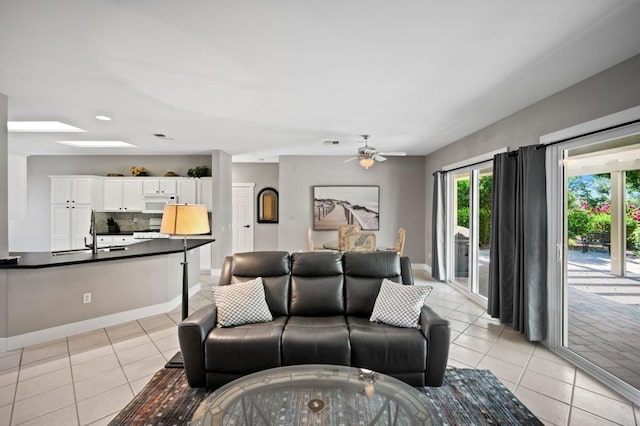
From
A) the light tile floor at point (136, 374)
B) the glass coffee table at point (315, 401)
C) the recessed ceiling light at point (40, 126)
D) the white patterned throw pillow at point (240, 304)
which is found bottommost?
the light tile floor at point (136, 374)

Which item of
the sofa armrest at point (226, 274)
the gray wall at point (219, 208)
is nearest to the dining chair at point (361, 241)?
the sofa armrest at point (226, 274)

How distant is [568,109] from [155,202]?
22.2 ft

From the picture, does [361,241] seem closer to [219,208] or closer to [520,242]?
[520,242]

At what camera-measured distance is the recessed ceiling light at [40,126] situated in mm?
4223

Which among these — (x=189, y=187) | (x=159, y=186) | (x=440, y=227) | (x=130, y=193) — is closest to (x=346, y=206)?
(x=440, y=227)

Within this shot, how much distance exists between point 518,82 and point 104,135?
5.63 meters

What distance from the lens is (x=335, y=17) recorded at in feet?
6.09

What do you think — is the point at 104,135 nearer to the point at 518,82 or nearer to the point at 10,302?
the point at 10,302

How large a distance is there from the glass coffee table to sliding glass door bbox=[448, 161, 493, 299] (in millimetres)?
3320

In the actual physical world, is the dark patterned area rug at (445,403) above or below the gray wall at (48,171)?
below

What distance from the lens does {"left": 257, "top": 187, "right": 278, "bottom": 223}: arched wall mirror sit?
27.1ft

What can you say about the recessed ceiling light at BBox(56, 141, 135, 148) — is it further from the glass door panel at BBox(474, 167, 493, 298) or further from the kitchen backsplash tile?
the glass door panel at BBox(474, 167, 493, 298)

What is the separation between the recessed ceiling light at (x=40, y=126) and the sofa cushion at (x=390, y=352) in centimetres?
481

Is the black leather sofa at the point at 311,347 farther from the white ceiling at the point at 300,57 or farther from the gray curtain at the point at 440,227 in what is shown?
the gray curtain at the point at 440,227
